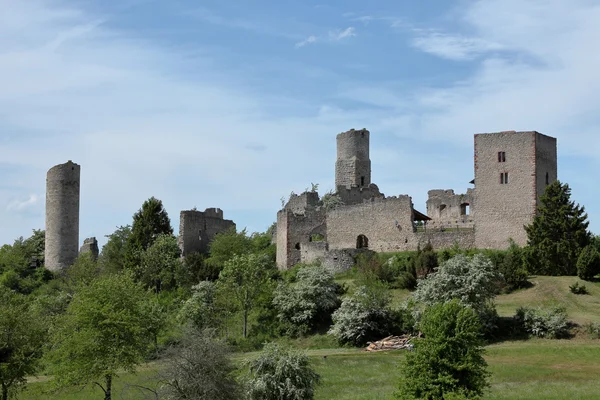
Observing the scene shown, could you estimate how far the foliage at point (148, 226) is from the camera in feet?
226

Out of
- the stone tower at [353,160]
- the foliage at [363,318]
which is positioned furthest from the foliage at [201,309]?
the stone tower at [353,160]

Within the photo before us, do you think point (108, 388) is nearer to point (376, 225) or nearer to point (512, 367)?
point (512, 367)

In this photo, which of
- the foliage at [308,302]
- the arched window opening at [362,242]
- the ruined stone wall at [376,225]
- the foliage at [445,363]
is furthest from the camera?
the arched window opening at [362,242]

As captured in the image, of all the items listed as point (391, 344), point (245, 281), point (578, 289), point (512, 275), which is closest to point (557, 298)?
point (578, 289)

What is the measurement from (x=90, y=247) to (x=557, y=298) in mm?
44552

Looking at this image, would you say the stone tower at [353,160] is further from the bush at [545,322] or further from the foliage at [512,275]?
the bush at [545,322]

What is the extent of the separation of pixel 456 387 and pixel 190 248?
140ft

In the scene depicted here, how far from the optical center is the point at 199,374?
3028 cm

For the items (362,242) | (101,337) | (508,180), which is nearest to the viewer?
(101,337)

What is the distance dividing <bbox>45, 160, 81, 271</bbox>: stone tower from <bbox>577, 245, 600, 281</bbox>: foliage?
1618 inches

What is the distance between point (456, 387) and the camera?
103ft

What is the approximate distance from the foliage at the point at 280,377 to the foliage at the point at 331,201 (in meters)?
33.2

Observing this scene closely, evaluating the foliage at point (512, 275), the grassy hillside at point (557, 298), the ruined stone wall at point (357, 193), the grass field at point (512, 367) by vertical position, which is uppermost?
the ruined stone wall at point (357, 193)

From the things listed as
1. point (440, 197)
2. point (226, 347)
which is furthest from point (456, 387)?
point (440, 197)
